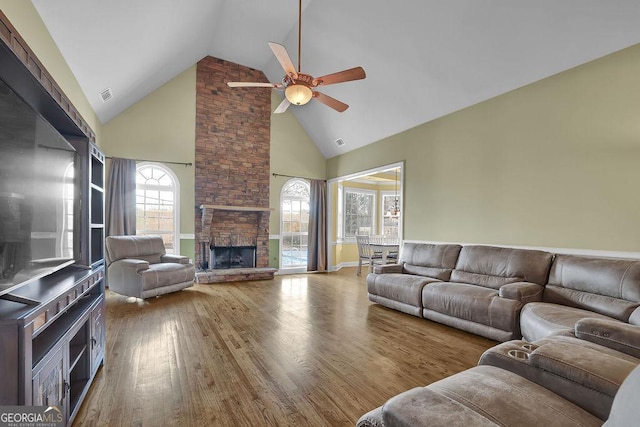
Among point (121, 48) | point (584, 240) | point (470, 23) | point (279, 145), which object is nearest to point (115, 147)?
point (121, 48)

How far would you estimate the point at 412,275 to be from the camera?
15.1 ft

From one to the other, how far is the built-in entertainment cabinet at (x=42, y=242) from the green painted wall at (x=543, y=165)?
4.58 m

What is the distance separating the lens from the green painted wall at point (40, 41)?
6.85ft

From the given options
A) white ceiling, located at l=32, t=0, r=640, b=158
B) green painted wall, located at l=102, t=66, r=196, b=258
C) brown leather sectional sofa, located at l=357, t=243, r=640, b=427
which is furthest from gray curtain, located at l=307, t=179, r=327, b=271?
brown leather sectional sofa, located at l=357, t=243, r=640, b=427

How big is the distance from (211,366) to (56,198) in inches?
68.0

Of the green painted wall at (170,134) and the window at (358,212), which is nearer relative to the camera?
the green painted wall at (170,134)

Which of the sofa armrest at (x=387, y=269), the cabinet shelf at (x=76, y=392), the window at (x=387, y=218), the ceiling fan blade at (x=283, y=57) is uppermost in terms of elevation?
the ceiling fan blade at (x=283, y=57)

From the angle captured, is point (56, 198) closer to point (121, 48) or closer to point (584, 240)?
point (121, 48)

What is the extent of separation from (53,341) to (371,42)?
4817mm

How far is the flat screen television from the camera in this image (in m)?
1.35

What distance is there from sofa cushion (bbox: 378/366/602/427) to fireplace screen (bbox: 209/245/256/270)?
5837mm

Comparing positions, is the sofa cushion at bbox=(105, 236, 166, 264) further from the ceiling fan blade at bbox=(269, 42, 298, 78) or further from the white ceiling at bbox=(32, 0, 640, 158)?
the ceiling fan blade at bbox=(269, 42, 298, 78)

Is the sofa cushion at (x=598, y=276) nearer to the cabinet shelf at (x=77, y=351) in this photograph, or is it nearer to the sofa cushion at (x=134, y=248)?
the cabinet shelf at (x=77, y=351)

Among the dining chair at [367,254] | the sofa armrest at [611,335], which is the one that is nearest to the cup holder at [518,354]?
the sofa armrest at [611,335]
